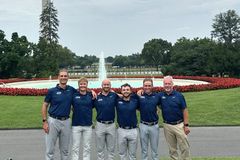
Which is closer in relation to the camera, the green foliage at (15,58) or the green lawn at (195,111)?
the green lawn at (195,111)

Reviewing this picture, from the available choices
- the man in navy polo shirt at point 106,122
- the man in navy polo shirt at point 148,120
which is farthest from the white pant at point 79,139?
the man in navy polo shirt at point 148,120

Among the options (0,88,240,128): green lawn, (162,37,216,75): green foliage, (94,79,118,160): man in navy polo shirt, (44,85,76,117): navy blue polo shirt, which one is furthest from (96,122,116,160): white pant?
(162,37,216,75): green foliage

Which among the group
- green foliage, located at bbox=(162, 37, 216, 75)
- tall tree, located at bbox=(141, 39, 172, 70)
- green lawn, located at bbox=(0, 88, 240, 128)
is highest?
tall tree, located at bbox=(141, 39, 172, 70)

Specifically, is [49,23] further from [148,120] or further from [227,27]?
[148,120]

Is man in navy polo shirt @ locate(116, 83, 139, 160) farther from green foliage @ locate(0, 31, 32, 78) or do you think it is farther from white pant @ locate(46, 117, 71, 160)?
Answer: green foliage @ locate(0, 31, 32, 78)

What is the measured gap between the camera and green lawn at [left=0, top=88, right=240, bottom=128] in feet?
45.4

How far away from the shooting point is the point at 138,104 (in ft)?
25.9

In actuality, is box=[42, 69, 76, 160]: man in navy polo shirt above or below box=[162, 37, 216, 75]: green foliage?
below

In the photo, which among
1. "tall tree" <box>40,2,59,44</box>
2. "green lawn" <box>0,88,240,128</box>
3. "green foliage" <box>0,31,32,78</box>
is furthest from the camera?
"tall tree" <box>40,2,59,44</box>

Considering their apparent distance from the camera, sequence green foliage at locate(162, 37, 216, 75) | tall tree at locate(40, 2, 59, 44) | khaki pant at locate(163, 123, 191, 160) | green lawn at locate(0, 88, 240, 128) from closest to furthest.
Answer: khaki pant at locate(163, 123, 191, 160) → green lawn at locate(0, 88, 240, 128) → green foliage at locate(162, 37, 216, 75) → tall tree at locate(40, 2, 59, 44)

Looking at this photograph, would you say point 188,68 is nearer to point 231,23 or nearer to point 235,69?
point 235,69

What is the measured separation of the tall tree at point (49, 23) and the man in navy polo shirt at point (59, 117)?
56849 mm

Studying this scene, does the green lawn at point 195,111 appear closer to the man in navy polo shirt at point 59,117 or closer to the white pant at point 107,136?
the man in navy polo shirt at point 59,117

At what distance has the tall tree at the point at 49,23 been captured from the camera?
64.1 metres
